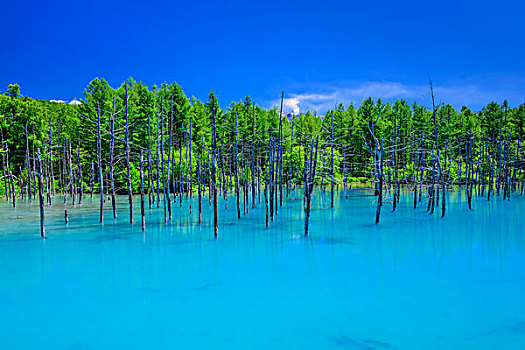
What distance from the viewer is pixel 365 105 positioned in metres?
56.9

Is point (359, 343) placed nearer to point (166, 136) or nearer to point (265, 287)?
point (265, 287)

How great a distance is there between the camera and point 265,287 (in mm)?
13516

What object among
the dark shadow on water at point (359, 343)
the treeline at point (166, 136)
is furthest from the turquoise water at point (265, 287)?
the treeline at point (166, 136)

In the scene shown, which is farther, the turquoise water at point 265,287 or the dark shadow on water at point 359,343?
the turquoise water at point 265,287

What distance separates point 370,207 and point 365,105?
24834 mm

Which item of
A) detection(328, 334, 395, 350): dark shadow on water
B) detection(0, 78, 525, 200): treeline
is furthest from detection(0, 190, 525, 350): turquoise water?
detection(0, 78, 525, 200): treeline

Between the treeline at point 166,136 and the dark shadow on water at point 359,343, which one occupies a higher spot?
the treeline at point 166,136

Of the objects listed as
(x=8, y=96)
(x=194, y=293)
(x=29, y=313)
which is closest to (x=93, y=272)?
(x=29, y=313)

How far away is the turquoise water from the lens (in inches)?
375

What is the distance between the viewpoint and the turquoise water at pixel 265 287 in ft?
31.2

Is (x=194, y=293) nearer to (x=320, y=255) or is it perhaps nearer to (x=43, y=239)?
(x=320, y=255)

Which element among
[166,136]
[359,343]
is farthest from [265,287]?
[166,136]

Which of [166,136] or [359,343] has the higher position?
[166,136]

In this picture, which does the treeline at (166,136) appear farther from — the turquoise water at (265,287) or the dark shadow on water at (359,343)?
the dark shadow on water at (359,343)
